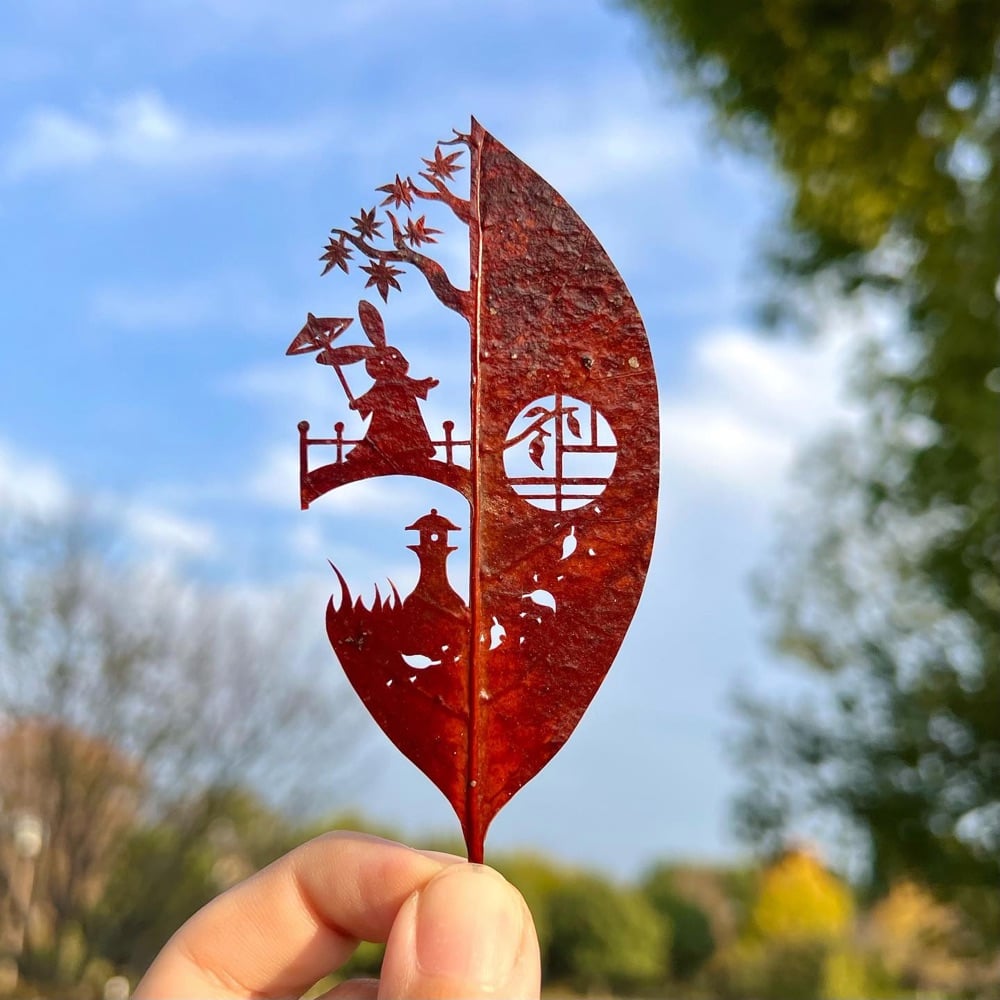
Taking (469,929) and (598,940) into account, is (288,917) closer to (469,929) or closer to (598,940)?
Answer: (469,929)

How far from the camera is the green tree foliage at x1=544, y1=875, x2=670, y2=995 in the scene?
34.3 ft

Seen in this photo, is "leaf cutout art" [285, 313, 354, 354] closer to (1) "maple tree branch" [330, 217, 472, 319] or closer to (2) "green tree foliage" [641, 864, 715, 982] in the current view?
(1) "maple tree branch" [330, 217, 472, 319]

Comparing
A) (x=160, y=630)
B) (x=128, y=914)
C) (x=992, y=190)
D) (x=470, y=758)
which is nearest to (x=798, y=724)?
(x=992, y=190)

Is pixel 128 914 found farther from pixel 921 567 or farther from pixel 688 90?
pixel 688 90

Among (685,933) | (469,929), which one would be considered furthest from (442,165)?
(685,933)

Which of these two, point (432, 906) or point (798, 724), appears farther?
point (798, 724)

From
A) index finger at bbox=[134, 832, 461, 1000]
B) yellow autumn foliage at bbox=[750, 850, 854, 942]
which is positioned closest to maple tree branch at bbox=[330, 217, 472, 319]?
index finger at bbox=[134, 832, 461, 1000]

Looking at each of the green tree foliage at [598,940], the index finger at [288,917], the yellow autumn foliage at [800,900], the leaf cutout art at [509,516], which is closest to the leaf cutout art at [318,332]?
the leaf cutout art at [509,516]

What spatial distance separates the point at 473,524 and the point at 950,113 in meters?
6.93

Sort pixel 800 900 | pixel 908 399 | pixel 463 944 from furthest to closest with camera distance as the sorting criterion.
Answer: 1. pixel 800 900
2. pixel 908 399
3. pixel 463 944

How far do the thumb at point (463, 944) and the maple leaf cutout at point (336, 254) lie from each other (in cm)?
66

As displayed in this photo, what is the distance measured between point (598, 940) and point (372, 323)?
10249mm

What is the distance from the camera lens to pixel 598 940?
34.3 feet

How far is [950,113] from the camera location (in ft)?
22.9
